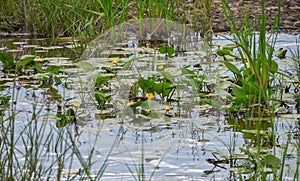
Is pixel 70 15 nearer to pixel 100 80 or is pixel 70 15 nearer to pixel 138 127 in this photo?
pixel 100 80

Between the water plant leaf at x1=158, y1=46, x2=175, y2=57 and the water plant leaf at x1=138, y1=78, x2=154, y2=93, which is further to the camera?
the water plant leaf at x1=158, y1=46, x2=175, y2=57

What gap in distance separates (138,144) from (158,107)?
0.52 meters

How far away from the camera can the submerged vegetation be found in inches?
116

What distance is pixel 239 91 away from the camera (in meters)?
3.95

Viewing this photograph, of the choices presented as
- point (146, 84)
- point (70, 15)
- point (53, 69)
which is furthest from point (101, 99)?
point (70, 15)

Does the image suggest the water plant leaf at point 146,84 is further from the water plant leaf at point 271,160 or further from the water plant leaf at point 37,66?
the water plant leaf at point 271,160

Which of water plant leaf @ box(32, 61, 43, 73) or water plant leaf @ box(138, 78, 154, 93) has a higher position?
water plant leaf @ box(32, 61, 43, 73)

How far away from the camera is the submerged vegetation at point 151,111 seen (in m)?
2.96

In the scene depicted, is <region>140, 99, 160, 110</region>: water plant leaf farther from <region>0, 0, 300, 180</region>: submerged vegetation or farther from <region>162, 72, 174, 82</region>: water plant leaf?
<region>162, 72, 174, 82</region>: water plant leaf

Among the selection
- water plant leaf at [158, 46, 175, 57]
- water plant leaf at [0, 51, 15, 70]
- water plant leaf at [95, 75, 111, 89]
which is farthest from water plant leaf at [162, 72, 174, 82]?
water plant leaf at [0, 51, 15, 70]

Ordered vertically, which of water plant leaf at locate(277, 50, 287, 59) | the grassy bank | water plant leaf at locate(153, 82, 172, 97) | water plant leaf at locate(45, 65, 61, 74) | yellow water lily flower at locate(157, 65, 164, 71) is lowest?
water plant leaf at locate(153, 82, 172, 97)

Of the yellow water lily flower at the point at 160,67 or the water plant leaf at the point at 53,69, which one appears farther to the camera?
the water plant leaf at the point at 53,69

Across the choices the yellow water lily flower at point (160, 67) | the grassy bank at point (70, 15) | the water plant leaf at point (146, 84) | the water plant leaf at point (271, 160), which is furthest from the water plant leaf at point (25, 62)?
the water plant leaf at point (271, 160)

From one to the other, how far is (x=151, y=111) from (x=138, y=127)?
260 mm
